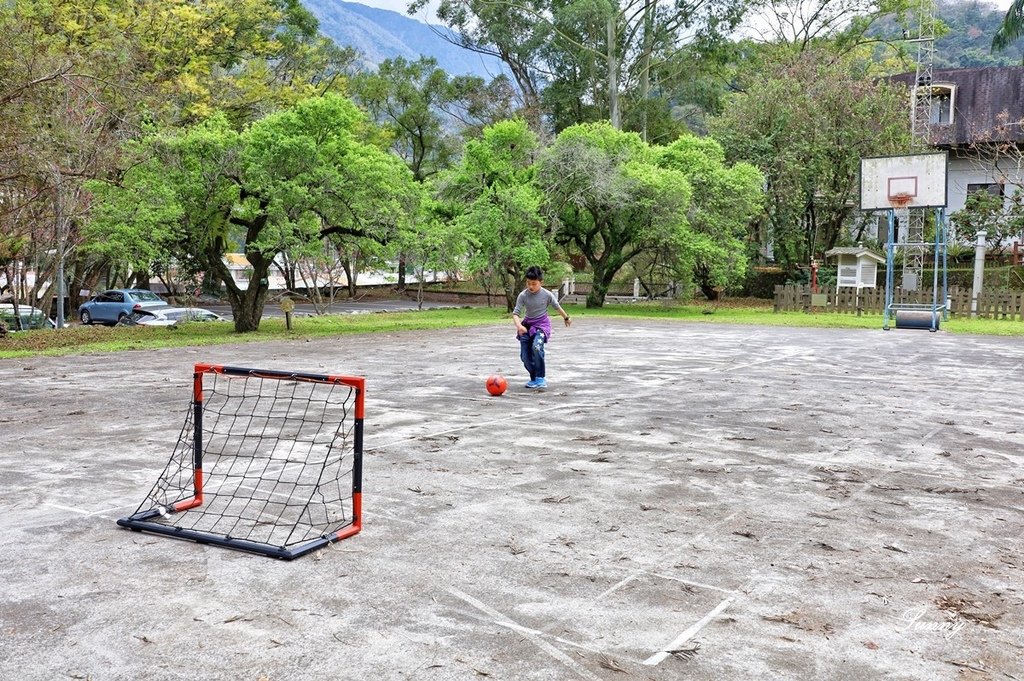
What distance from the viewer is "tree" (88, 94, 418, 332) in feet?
73.9

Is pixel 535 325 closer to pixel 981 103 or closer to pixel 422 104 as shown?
pixel 981 103

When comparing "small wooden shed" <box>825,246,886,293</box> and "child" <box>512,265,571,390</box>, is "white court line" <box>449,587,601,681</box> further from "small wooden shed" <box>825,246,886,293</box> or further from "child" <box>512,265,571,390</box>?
"small wooden shed" <box>825,246,886,293</box>

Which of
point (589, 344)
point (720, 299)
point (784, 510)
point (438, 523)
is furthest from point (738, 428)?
point (720, 299)

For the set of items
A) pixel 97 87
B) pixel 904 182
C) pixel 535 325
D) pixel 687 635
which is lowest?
pixel 687 635

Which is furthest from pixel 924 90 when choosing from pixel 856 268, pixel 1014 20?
pixel 856 268

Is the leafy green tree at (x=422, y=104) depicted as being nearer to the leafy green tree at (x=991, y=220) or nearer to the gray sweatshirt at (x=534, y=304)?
the leafy green tree at (x=991, y=220)

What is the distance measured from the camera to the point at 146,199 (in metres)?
22.3

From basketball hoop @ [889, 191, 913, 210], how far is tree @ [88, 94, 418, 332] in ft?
51.3

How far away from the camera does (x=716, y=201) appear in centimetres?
3541

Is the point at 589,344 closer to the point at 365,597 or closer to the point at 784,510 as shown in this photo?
the point at 784,510

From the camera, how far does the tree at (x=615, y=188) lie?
107 ft

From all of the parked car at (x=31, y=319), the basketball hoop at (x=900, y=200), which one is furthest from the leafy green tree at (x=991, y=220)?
the parked car at (x=31, y=319)

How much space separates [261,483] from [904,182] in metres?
26.2

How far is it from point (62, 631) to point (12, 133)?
1969 cm
